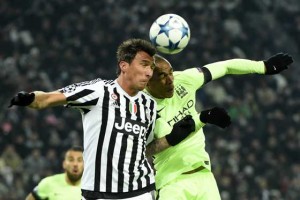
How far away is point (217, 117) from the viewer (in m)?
6.83

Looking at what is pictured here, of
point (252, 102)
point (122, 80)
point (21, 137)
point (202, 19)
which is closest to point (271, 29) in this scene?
point (202, 19)

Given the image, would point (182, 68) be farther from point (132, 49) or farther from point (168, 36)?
point (132, 49)

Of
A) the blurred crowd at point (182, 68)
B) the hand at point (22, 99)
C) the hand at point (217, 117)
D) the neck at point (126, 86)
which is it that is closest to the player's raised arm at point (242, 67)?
the hand at point (217, 117)

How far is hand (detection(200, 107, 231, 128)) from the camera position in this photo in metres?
6.79

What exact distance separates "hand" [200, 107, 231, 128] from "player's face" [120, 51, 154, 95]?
0.72 metres

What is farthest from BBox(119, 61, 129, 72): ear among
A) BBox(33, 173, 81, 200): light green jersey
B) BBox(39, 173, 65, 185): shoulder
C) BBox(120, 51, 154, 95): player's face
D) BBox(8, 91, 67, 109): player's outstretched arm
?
BBox(39, 173, 65, 185): shoulder

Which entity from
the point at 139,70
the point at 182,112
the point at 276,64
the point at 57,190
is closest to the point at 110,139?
the point at 139,70

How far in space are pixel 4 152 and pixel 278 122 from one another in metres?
6.60

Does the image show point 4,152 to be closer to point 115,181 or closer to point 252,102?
point 252,102

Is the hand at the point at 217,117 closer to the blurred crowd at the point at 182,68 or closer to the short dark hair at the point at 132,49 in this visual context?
the short dark hair at the point at 132,49

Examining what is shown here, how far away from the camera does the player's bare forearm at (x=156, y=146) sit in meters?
6.92

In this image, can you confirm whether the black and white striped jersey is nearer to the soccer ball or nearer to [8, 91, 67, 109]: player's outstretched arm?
[8, 91, 67, 109]: player's outstretched arm

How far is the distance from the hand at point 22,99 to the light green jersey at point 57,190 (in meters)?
3.95

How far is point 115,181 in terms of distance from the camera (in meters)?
6.33
